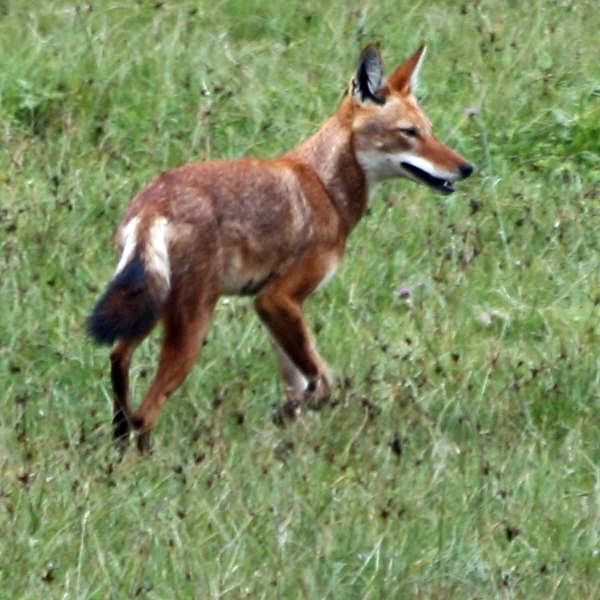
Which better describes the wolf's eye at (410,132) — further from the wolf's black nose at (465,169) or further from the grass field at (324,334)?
the grass field at (324,334)

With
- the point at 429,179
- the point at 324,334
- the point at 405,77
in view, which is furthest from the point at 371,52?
the point at 324,334

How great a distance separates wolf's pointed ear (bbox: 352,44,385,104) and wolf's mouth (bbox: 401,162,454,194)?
28 centimetres

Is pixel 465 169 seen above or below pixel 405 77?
below

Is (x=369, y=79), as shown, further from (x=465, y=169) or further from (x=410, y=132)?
(x=465, y=169)

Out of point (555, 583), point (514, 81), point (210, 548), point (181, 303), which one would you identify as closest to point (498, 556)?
point (555, 583)

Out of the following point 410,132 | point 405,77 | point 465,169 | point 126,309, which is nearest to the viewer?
point 126,309

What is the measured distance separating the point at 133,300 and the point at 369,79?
177 cm

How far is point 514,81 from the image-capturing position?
1091 centimetres

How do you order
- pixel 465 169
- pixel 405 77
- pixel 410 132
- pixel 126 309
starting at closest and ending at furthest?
pixel 126 309
pixel 465 169
pixel 410 132
pixel 405 77

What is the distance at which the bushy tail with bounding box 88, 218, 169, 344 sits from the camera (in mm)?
7133

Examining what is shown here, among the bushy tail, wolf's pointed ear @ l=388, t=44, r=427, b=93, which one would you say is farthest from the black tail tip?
wolf's pointed ear @ l=388, t=44, r=427, b=93

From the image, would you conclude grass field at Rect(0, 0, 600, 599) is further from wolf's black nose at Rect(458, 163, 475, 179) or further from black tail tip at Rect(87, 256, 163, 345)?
wolf's black nose at Rect(458, 163, 475, 179)

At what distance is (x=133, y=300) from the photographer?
721 centimetres

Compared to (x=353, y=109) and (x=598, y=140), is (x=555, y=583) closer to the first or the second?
(x=353, y=109)
